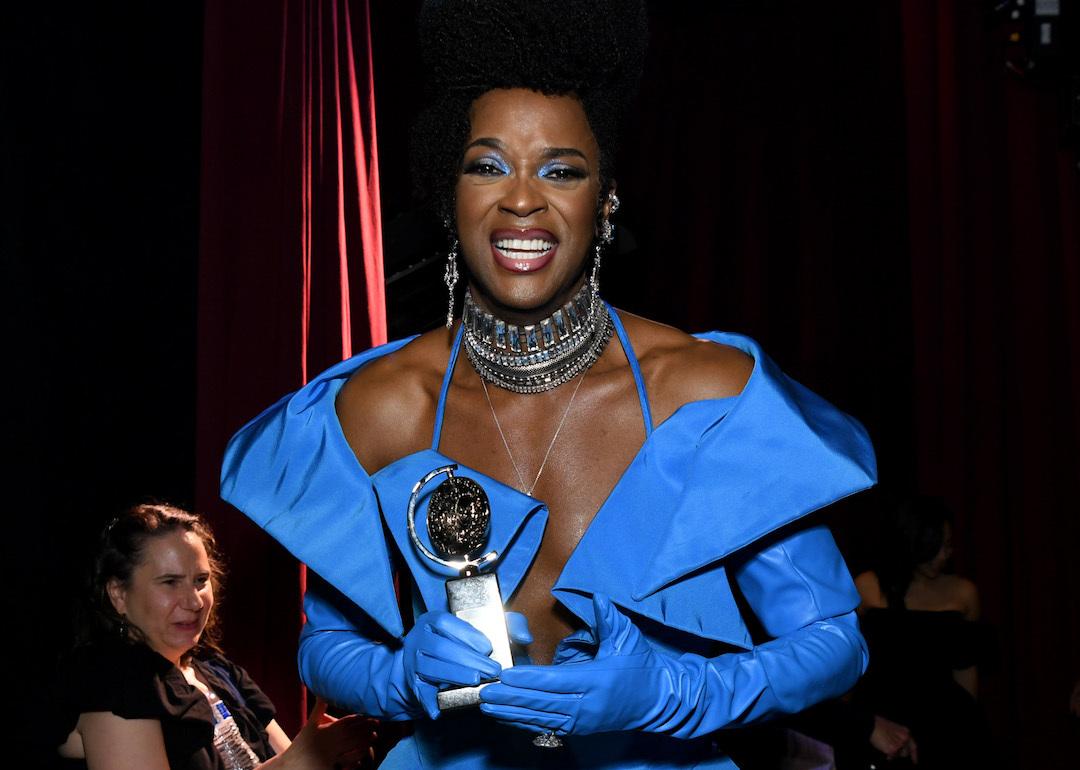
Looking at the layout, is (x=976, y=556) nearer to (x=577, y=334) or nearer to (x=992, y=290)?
(x=992, y=290)

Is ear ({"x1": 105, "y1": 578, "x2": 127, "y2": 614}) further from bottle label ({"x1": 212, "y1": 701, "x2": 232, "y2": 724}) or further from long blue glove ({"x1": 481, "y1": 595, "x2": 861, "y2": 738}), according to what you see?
long blue glove ({"x1": 481, "y1": 595, "x2": 861, "y2": 738})

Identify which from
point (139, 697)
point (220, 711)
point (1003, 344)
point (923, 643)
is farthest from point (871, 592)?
point (139, 697)

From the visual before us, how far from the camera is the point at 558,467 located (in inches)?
62.3

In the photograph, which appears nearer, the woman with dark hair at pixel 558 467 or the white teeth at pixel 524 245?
the woman with dark hair at pixel 558 467

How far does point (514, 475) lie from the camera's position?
62.7 inches

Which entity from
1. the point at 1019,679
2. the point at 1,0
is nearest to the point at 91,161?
the point at 1,0

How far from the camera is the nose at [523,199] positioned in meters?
1.52

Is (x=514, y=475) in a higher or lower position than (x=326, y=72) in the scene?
lower

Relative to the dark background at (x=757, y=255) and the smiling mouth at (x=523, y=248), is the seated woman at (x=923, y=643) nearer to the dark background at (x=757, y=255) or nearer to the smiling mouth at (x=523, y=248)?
the dark background at (x=757, y=255)

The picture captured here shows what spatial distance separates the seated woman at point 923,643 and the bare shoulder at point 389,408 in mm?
2109

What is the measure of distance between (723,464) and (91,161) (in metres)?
1.43

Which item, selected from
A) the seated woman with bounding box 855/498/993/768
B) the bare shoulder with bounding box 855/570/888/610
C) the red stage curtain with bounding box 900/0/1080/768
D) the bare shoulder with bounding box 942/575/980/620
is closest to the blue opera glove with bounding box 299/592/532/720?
the seated woman with bounding box 855/498/993/768

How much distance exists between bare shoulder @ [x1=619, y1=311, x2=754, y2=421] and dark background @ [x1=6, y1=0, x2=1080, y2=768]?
1099mm

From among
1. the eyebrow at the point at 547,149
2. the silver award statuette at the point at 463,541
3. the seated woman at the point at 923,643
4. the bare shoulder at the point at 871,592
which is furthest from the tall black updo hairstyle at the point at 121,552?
the bare shoulder at the point at 871,592
